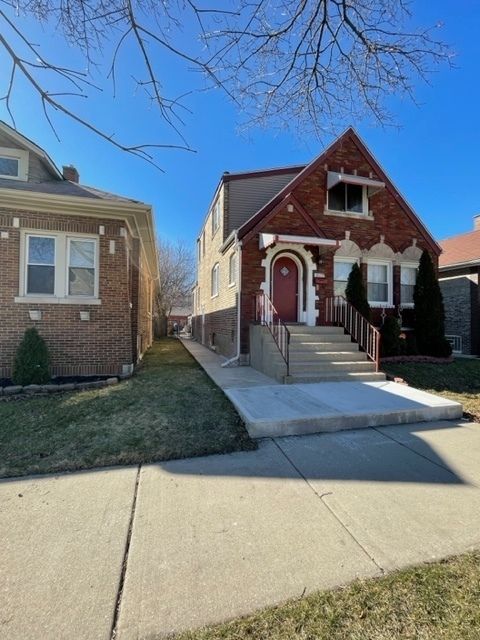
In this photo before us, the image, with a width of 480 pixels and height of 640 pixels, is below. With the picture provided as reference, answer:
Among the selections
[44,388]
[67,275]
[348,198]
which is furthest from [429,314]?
[44,388]

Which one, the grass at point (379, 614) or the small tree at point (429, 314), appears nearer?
the grass at point (379, 614)

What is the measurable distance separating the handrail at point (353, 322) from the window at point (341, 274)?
1.32 feet

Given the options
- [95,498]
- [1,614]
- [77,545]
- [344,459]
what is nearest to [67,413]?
[95,498]

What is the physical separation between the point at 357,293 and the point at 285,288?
212 centimetres

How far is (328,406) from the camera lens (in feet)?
17.1

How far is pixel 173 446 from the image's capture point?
4.05 meters

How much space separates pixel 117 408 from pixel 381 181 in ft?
35.6

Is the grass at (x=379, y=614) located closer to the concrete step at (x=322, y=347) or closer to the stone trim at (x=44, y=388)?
the stone trim at (x=44, y=388)

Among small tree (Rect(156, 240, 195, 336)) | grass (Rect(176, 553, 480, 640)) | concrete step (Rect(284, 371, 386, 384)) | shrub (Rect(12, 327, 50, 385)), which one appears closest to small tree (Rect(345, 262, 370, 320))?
concrete step (Rect(284, 371, 386, 384))

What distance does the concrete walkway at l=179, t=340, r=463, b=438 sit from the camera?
4.57 meters

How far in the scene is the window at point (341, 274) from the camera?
10898mm

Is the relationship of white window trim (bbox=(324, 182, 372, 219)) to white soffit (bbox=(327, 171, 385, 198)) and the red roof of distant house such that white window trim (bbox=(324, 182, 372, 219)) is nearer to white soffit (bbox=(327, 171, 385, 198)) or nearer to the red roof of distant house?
white soffit (bbox=(327, 171, 385, 198))

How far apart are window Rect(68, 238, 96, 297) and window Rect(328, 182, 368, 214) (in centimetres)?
745

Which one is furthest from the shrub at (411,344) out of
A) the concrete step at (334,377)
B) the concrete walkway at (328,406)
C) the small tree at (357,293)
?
the concrete walkway at (328,406)
